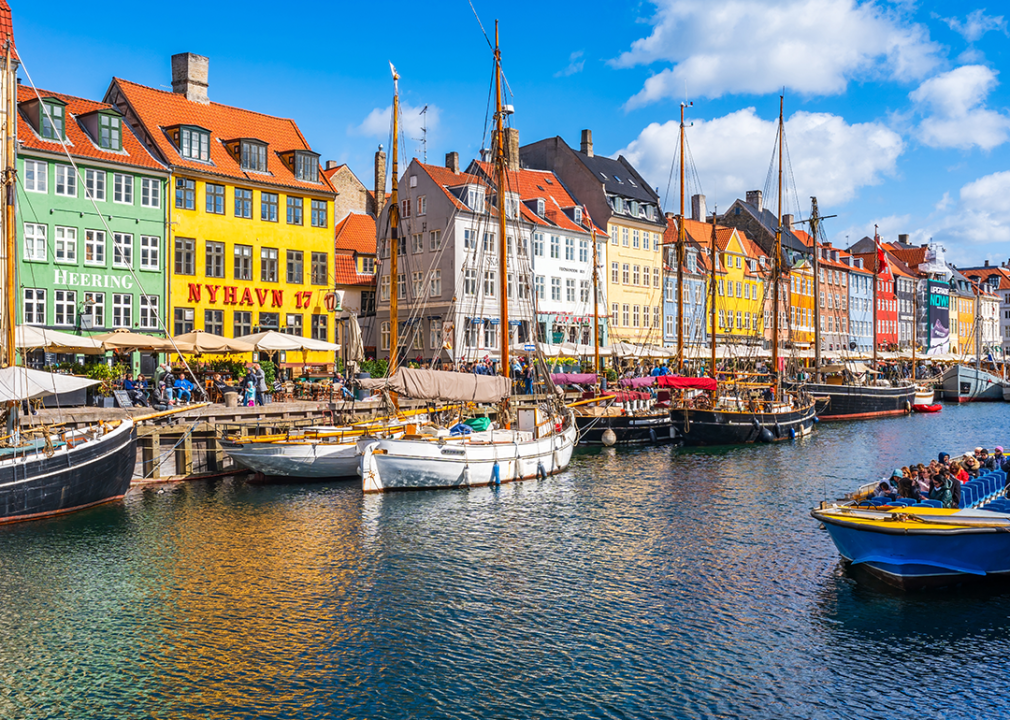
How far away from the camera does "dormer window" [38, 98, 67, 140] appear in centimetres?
4325

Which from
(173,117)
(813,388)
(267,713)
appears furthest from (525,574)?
(813,388)

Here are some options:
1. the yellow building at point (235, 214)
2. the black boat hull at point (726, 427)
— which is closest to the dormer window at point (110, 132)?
the yellow building at point (235, 214)

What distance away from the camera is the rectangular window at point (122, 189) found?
45.7m

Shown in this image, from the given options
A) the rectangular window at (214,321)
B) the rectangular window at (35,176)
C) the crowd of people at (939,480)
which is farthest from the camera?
the rectangular window at (214,321)

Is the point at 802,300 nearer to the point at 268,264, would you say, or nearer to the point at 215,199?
the point at 268,264

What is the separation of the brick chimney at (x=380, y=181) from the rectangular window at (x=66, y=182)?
25053 millimetres

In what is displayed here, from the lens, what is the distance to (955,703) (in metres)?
14.2

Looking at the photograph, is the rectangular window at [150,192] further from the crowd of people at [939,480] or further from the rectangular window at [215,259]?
the crowd of people at [939,480]

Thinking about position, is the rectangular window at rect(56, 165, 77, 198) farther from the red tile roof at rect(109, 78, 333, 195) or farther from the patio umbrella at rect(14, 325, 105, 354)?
the patio umbrella at rect(14, 325, 105, 354)

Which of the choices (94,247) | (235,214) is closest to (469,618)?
(94,247)

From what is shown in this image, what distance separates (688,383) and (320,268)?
22.0m

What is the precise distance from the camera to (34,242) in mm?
43188

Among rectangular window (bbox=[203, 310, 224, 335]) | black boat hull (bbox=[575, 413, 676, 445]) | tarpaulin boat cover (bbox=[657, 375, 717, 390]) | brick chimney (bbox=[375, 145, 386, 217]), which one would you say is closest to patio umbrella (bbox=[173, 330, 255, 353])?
rectangular window (bbox=[203, 310, 224, 335])

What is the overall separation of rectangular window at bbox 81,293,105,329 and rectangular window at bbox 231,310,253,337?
701cm
